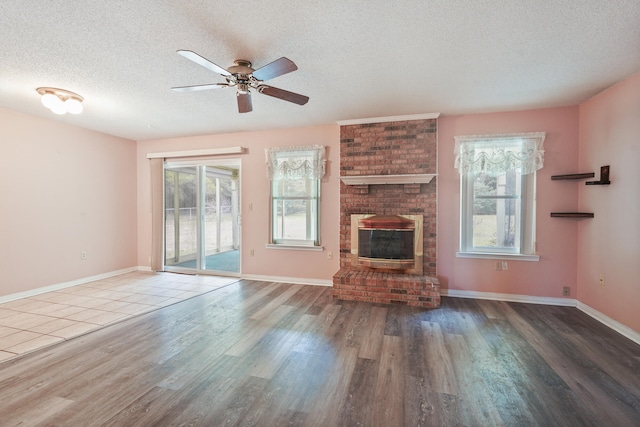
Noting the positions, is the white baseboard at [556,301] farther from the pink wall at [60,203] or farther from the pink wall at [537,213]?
the pink wall at [60,203]

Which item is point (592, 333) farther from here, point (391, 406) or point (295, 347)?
point (295, 347)

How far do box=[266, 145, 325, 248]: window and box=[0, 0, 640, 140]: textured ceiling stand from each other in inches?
44.0

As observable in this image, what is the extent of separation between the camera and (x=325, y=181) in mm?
4527

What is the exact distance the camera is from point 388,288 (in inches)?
147

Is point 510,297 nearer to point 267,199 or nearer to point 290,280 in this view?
point 290,280

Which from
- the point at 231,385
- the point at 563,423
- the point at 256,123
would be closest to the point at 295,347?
the point at 231,385

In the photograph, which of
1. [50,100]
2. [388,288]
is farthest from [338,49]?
[50,100]

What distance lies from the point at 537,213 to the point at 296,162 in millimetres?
3471

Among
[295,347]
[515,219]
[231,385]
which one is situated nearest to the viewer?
[231,385]

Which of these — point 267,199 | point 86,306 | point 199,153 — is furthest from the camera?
point 199,153

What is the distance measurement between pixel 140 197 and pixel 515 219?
6.52 meters

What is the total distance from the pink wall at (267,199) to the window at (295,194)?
0.12 meters

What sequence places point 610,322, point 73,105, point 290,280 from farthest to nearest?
point 290,280 < point 73,105 < point 610,322

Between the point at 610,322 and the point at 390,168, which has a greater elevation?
the point at 390,168
